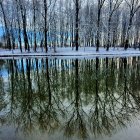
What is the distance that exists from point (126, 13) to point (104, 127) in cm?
6443

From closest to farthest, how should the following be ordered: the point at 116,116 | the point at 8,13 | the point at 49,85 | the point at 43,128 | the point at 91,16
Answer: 1. the point at 43,128
2. the point at 116,116
3. the point at 49,85
4. the point at 8,13
5. the point at 91,16

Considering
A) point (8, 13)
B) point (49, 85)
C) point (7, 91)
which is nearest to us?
point (7, 91)

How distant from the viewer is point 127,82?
14.6 metres

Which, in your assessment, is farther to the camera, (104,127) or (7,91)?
(7,91)

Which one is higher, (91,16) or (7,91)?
(91,16)

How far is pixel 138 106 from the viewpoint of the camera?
10.1 metres

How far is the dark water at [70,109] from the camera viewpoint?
737cm

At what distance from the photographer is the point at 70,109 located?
9633 millimetres

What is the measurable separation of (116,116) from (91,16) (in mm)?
57761

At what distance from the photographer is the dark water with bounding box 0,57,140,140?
7368 millimetres

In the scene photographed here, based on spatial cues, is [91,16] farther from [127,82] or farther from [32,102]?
[32,102]

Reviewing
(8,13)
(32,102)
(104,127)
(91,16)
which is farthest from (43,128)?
(91,16)

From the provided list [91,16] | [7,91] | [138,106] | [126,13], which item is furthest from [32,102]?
[126,13]

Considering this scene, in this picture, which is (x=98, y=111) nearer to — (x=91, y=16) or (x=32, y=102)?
(x=32, y=102)
